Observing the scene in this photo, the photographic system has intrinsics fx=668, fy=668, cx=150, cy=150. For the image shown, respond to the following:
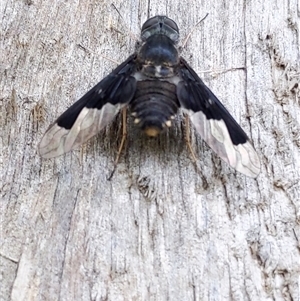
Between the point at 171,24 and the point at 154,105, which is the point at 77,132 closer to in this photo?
the point at 154,105

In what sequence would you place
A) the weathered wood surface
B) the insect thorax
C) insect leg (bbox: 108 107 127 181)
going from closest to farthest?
the weathered wood surface → insect leg (bbox: 108 107 127 181) → the insect thorax

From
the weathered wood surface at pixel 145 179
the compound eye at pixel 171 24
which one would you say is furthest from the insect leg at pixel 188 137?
the compound eye at pixel 171 24

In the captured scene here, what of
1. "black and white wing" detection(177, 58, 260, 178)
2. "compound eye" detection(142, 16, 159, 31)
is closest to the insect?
"black and white wing" detection(177, 58, 260, 178)

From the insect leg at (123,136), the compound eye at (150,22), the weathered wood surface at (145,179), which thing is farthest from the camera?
the compound eye at (150,22)

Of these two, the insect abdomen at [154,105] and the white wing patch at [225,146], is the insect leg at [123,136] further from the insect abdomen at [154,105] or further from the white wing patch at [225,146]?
the white wing patch at [225,146]

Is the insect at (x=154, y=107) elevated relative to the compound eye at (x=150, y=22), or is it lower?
lower

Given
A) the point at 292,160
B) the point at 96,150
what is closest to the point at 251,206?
the point at 292,160

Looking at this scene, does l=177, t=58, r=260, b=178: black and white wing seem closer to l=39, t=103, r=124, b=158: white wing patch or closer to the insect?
the insect
